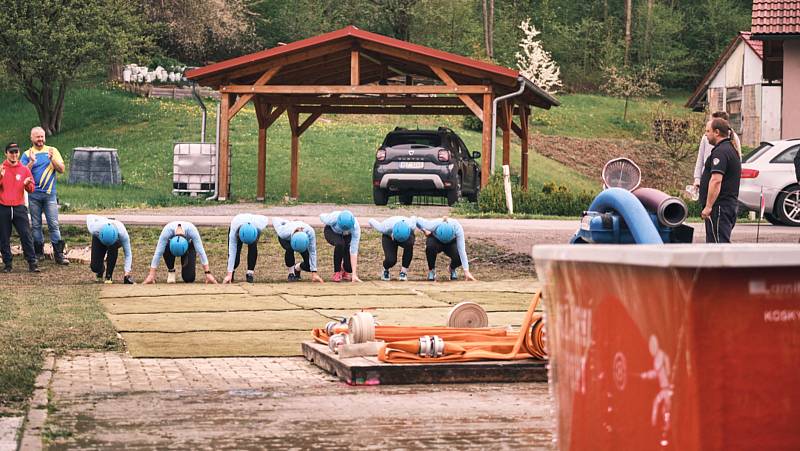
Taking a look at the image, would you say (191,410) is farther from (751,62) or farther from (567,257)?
(751,62)

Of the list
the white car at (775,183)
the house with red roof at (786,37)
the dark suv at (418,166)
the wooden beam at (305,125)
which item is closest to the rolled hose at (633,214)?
the white car at (775,183)

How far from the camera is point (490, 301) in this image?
13617mm

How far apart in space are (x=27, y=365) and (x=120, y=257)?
985 centimetres

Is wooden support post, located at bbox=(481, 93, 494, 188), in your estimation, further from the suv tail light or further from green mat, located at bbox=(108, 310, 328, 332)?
green mat, located at bbox=(108, 310, 328, 332)

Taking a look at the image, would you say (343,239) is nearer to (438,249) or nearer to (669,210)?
(438,249)

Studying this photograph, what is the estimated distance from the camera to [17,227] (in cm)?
1662

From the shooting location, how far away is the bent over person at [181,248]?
48.8 feet

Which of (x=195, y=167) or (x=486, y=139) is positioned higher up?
(x=486, y=139)

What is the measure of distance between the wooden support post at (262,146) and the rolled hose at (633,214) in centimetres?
2277

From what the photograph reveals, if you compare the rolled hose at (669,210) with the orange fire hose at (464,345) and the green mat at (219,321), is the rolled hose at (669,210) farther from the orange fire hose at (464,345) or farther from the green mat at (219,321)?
the green mat at (219,321)

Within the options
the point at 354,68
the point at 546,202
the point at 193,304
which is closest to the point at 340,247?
the point at 193,304

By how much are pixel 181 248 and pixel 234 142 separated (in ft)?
74.5

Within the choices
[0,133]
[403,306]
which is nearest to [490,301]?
[403,306]

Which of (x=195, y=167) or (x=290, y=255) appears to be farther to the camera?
(x=195, y=167)
